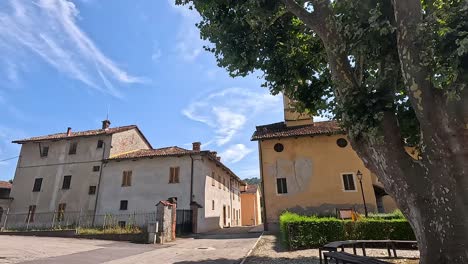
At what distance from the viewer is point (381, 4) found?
6406 mm

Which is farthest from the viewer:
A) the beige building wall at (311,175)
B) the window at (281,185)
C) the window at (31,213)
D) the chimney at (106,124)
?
the chimney at (106,124)

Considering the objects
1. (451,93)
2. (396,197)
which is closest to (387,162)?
(396,197)

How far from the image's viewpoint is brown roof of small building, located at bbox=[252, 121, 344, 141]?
20.6 meters

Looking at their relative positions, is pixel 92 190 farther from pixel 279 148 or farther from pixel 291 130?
pixel 291 130

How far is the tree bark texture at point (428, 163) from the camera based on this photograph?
484 centimetres

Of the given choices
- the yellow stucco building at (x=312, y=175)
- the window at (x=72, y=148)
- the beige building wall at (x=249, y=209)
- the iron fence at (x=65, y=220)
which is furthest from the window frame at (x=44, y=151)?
the beige building wall at (x=249, y=209)

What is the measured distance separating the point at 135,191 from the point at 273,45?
19039 millimetres

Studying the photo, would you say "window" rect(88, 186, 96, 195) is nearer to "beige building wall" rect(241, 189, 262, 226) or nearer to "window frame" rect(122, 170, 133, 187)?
"window frame" rect(122, 170, 133, 187)

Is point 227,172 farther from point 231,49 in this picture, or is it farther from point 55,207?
point 231,49

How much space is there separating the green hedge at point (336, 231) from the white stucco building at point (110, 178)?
1196 cm

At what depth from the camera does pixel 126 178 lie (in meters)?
24.6

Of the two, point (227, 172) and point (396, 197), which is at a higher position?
point (227, 172)

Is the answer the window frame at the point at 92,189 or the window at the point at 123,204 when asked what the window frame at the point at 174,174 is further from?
the window frame at the point at 92,189

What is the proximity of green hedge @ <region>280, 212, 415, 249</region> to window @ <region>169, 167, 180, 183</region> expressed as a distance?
13.4m
